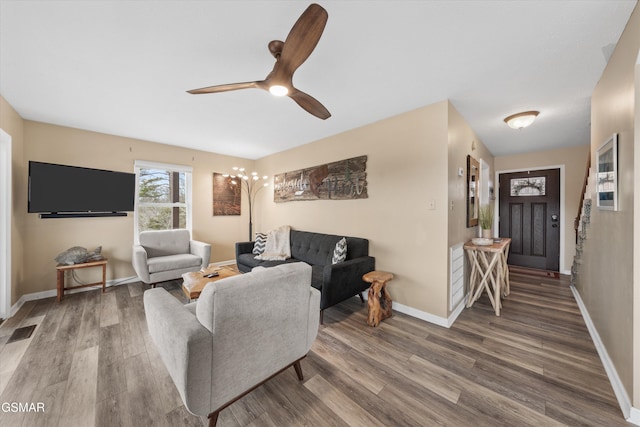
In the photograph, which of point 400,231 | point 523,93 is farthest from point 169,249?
point 523,93

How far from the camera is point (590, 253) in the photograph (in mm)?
2395

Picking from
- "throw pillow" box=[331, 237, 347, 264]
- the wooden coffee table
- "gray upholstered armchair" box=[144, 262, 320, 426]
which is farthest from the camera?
"throw pillow" box=[331, 237, 347, 264]

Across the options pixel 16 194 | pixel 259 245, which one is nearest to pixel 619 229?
pixel 259 245

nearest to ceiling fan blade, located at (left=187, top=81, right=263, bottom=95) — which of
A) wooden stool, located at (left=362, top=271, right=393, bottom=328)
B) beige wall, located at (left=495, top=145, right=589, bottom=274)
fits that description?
wooden stool, located at (left=362, top=271, right=393, bottom=328)

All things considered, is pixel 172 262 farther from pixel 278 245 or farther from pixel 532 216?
pixel 532 216

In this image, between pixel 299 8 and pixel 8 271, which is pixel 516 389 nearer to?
pixel 299 8

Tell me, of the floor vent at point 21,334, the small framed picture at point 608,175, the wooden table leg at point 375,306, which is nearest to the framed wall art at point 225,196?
the floor vent at point 21,334

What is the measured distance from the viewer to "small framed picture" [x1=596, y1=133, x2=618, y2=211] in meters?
1.60

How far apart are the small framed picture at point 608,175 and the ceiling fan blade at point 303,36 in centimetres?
215

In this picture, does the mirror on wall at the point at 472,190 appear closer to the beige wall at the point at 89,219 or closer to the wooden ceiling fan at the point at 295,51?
the wooden ceiling fan at the point at 295,51

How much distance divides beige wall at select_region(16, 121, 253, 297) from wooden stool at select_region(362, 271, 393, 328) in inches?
142

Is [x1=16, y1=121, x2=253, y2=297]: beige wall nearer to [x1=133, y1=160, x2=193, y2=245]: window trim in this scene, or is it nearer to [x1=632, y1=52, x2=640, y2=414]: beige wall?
[x1=133, y1=160, x2=193, y2=245]: window trim

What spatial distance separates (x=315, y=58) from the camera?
1812 millimetres

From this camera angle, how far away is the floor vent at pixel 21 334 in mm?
2119
